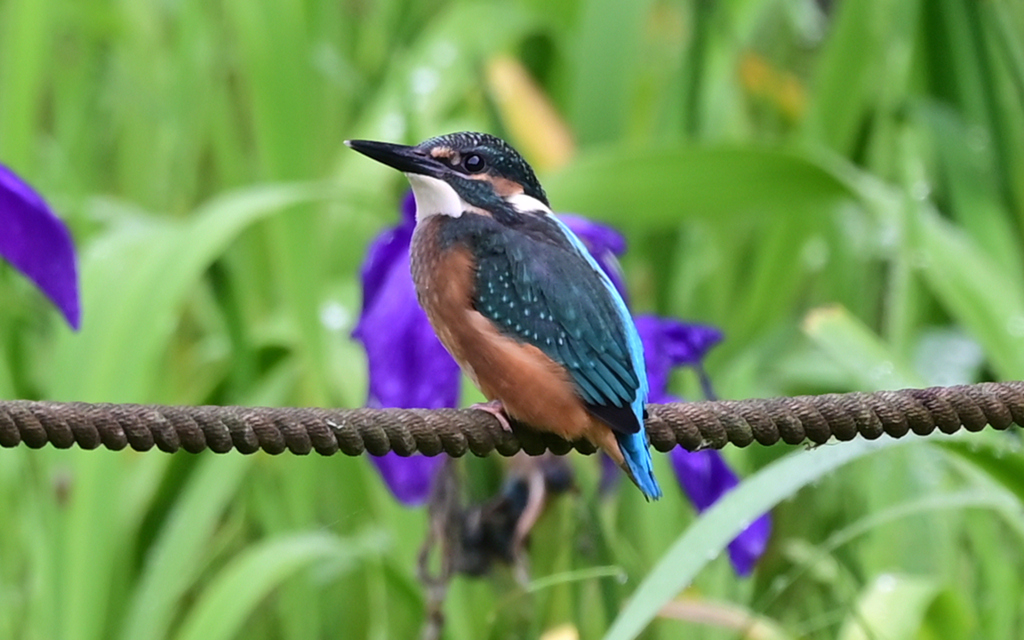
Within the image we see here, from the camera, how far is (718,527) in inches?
39.2

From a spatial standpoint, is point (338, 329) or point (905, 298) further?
point (338, 329)

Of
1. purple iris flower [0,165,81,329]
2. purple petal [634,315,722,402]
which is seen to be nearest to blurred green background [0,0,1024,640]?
purple petal [634,315,722,402]

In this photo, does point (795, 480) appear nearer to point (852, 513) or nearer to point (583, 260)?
point (583, 260)

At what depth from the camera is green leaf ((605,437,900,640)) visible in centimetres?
96

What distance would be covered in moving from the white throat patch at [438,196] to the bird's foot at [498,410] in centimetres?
15

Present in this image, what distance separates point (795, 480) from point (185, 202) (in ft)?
4.98

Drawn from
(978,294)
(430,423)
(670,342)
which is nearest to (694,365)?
(670,342)

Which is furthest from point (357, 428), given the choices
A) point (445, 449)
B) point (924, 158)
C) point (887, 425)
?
point (924, 158)

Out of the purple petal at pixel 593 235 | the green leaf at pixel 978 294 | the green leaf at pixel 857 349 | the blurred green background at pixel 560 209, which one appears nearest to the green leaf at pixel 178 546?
the blurred green background at pixel 560 209

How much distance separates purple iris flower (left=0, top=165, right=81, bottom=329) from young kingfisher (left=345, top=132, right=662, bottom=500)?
19cm

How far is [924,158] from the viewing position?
7.05 ft

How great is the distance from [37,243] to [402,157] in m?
0.26

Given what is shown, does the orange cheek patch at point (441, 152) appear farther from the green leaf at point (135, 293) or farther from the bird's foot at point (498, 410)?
the green leaf at point (135, 293)

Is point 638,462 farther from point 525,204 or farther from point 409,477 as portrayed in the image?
point 409,477
